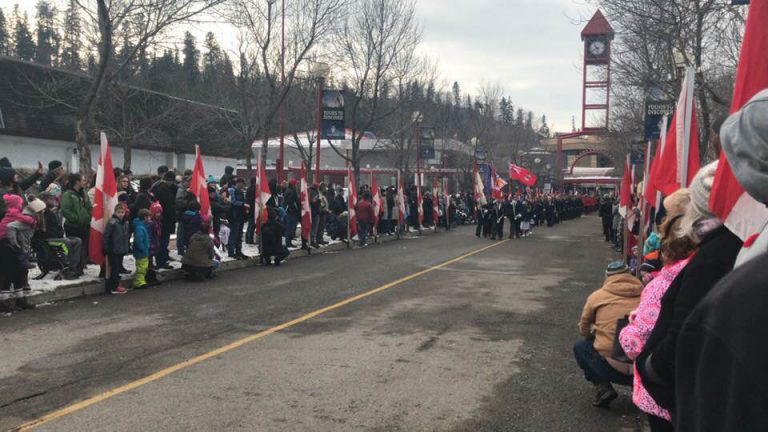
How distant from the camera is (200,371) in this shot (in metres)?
6.28

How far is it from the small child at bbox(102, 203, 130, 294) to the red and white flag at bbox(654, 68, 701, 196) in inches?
346

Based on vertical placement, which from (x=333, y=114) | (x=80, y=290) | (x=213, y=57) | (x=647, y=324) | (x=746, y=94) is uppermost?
(x=213, y=57)

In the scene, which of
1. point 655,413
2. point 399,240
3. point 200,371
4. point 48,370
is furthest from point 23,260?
point 399,240

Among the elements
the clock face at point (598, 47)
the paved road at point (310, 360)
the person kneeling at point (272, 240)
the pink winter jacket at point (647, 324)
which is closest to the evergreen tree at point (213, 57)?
the person kneeling at point (272, 240)

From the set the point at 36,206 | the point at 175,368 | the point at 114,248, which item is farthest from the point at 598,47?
Result: the point at 175,368

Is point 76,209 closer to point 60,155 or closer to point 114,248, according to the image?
point 114,248

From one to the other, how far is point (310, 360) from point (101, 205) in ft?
21.7

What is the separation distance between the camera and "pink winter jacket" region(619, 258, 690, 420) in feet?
10.2

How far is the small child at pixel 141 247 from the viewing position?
1169cm

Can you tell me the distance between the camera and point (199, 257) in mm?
12930

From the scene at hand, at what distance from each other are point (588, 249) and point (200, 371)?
18.6m

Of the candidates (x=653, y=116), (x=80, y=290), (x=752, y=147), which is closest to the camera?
(x=752, y=147)

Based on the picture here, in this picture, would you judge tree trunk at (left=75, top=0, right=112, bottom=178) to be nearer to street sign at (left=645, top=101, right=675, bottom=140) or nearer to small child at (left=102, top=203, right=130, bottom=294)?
small child at (left=102, top=203, right=130, bottom=294)

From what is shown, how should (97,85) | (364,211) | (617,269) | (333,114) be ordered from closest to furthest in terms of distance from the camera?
(617,269)
(97,85)
(364,211)
(333,114)
